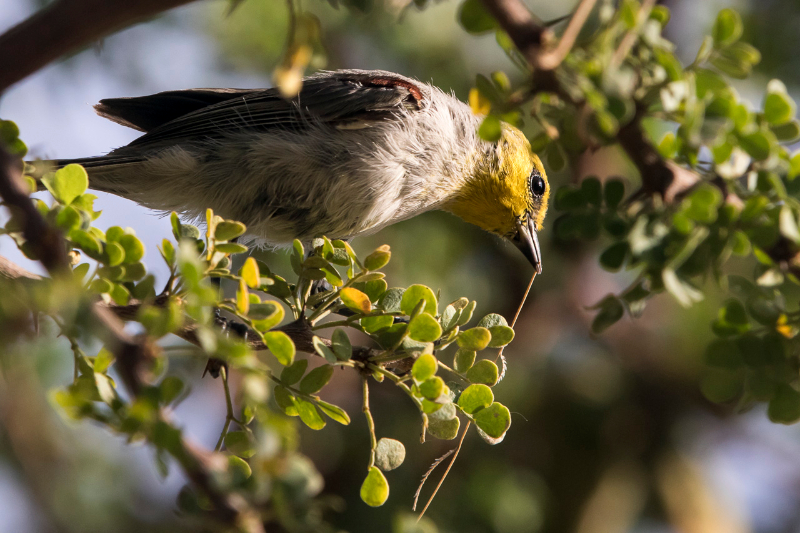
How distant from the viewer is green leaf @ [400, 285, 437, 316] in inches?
71.7

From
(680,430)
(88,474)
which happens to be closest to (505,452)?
(680,430)

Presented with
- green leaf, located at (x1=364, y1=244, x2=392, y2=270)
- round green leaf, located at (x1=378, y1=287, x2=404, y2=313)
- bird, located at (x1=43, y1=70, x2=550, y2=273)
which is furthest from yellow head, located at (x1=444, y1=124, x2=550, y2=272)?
green leaf, located at (x1=364, y1=244, x2=392, y2=270)

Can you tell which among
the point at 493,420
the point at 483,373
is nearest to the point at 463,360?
the point at 483,373

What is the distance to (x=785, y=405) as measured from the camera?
5.43ft

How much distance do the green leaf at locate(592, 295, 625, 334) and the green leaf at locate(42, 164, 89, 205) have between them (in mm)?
1197

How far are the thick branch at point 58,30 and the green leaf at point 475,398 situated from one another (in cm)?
110

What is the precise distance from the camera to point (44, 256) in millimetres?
1054

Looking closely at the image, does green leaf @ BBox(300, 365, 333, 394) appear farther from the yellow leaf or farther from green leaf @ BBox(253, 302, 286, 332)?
the yellow leaf

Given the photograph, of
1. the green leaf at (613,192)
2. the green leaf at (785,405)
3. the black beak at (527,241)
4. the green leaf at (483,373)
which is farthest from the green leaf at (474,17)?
the black beak at (527,241)

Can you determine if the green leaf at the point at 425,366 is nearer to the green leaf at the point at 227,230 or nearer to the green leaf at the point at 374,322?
the green leaf at the point at 374,322

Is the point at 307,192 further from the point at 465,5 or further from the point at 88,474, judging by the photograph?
the point at 88,474

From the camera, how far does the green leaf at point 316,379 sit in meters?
1.73

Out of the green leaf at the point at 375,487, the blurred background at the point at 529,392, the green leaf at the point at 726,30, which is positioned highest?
the green leaf at the point at 726,30

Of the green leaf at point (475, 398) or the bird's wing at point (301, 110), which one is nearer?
the green leaf at point (475, 398)
